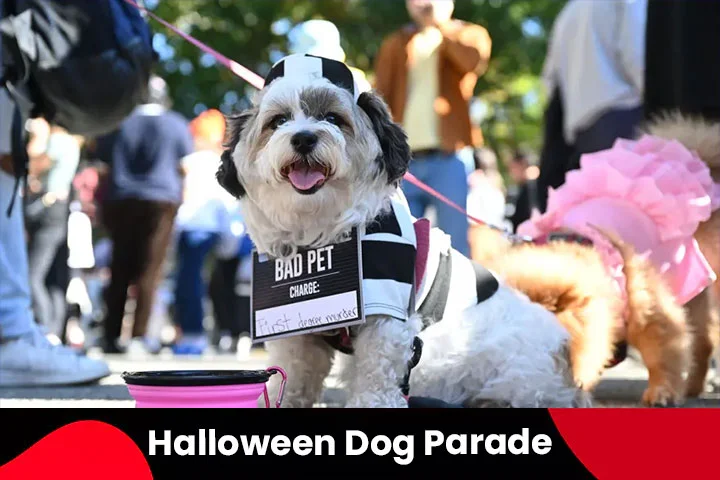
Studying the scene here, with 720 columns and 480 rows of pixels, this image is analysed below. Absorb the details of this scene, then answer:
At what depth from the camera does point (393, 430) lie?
5.74 ft

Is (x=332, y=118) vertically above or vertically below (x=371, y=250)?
above

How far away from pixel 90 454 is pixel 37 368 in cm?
255

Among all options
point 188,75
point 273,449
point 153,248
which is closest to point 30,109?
point 273,449

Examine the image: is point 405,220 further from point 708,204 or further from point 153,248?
point 153,248

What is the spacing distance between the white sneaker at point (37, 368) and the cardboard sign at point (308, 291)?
4.69 feet

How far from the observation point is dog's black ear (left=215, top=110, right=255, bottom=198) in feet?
9.57

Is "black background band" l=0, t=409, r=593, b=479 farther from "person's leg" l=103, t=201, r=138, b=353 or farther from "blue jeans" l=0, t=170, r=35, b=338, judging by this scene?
"person's leg" l=103, t=201, r=138, b=353

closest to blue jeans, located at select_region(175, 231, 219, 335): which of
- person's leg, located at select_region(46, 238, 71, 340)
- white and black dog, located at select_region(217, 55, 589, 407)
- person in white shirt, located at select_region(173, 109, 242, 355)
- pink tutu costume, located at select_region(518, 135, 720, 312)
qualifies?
person in white shirt, located at select_region(173, 109, 242, 355)

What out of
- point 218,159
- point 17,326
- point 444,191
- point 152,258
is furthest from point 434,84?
point 17,326

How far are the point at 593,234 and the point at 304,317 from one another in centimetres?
137

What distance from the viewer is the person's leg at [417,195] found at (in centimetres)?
564

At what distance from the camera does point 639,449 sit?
1.72 meters

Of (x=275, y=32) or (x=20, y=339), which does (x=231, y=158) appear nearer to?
(x=20, y=339)

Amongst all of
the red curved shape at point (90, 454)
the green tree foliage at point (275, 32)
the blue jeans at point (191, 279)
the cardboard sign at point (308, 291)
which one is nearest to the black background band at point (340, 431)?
the red curved shape at point (90, 454)
